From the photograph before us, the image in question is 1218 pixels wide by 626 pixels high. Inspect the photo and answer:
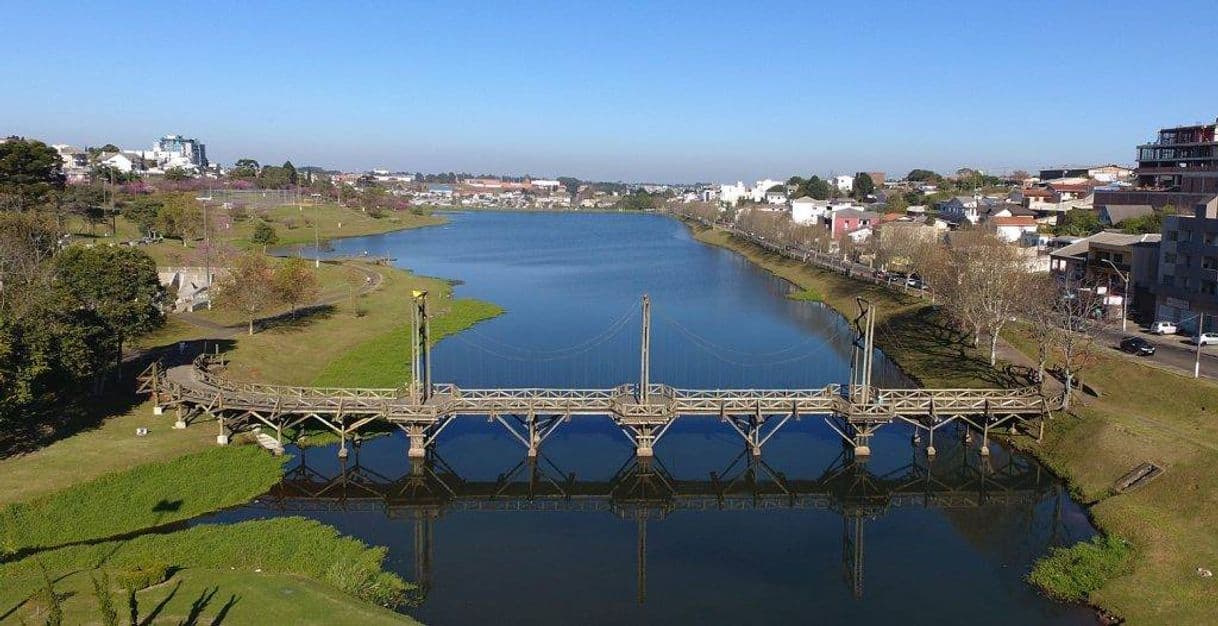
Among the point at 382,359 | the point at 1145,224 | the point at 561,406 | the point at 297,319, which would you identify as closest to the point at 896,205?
Answer: the point at 1145,224

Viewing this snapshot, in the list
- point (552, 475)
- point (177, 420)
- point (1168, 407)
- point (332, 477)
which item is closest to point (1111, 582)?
point (1168, 407)

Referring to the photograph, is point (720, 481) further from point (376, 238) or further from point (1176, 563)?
point (376, 238)

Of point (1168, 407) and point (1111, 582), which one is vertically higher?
point (1168, 407)

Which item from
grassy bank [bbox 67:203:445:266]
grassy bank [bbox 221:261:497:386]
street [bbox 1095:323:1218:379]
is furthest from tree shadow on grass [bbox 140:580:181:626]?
grassy bank [bbox 67:203:445:266]

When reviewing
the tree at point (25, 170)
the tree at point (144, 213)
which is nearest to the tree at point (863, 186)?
the tree at point (144, 213)

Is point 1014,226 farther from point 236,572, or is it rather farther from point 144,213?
point 144,213

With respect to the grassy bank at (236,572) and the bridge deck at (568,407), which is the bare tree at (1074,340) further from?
the grassy bank at (236,572)
